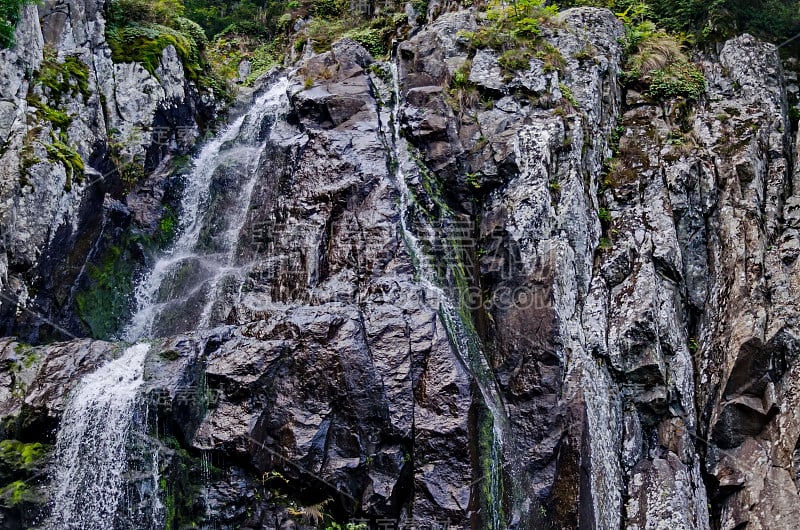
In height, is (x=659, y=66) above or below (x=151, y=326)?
above

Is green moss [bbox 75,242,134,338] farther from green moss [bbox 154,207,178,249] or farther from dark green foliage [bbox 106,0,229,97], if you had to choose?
dark green foliage [bbox 106,0,229,97]

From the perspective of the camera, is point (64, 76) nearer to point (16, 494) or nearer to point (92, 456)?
point (92, 456)

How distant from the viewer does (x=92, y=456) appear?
8383 millimetres

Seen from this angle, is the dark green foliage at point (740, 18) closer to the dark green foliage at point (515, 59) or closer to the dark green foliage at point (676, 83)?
the dark green foliage at point (676, 83)

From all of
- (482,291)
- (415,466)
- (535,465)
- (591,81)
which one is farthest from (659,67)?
(415,466)

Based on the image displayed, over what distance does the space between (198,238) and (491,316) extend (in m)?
6.63

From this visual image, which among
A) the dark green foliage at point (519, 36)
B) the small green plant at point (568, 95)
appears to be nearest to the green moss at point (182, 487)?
the small green plant at point (568, 95)

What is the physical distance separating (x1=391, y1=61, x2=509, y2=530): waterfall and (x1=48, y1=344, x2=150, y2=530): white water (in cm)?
508

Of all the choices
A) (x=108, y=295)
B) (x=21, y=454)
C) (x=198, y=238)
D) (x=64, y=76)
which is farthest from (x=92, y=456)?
(x=64, y=76)

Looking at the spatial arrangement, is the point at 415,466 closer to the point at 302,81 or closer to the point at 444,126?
the point at 444,126

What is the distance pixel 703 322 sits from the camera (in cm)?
1187

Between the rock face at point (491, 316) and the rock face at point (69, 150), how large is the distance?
2.69ft

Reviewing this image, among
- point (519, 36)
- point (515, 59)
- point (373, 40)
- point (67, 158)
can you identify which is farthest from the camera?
point (373, 40)

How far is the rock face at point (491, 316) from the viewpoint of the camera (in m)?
8.82
